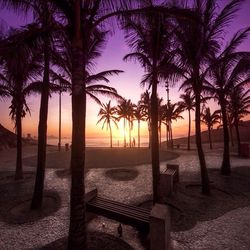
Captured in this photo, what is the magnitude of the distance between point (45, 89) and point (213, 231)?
7861 millimetres

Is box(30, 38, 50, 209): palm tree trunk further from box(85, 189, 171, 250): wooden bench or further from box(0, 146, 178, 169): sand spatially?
box(0, 146, 178, 169): sand

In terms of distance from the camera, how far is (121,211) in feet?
19.4

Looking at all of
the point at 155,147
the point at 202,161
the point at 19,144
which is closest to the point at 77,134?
the point at 155,147

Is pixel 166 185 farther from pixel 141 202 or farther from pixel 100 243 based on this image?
pixel 100 243

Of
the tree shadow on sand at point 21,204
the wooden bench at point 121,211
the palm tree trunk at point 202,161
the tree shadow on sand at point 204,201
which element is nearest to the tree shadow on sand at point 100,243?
the wooden bench at point 121,211

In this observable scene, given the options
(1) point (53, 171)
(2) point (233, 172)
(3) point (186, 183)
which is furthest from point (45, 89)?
(2) point (233, 172)

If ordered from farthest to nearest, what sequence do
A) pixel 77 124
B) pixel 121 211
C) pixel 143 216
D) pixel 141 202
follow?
pixel 141 202, pixel 121 211, pixel 143 216, pixel 77 124

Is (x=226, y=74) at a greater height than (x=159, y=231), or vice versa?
(x=226, y=74)

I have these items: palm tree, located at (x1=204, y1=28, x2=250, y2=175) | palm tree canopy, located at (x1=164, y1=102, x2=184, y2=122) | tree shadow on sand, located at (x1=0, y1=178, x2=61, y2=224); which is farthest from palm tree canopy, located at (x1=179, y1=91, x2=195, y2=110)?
tree shadow on sand, located at (x1=0, y1=178, x2=61, y2=224)

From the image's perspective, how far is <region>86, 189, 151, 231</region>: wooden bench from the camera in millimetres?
Result: 5449

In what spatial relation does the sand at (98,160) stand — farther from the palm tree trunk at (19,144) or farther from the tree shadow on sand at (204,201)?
the tree shadow on sand at (204,201)

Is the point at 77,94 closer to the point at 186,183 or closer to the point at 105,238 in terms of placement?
the point at 105,238

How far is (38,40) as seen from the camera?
5285mm

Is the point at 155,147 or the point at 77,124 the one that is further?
the point at 155,147
